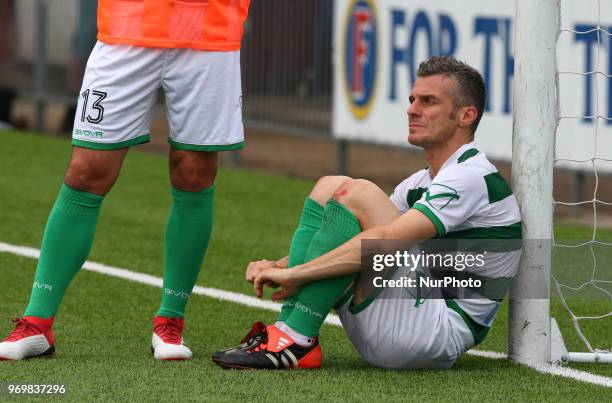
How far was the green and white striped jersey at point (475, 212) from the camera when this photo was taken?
4.32m

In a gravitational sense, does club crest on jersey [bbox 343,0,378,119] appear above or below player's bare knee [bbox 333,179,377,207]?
above

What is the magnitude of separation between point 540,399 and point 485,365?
51cm

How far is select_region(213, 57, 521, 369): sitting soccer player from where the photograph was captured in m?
4.30

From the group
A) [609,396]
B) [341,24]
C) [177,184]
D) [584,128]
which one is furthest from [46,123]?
[609,396]

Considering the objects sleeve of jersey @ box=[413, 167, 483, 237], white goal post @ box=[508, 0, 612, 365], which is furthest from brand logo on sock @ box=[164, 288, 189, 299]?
white goal post @ box=[508, 0, 612, 365]

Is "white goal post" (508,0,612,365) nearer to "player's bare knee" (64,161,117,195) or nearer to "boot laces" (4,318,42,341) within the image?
"player's bare knee" (64,161,117,195)

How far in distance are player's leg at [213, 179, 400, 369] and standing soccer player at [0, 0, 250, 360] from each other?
30 cm

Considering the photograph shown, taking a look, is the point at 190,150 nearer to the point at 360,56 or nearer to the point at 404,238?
the point at 404,238

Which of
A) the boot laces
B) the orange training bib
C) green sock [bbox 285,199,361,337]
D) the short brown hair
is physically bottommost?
the boot laces

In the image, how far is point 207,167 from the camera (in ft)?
15.5

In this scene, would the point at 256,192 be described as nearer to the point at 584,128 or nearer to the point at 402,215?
Answer: the point at 584,128

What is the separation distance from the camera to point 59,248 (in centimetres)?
456

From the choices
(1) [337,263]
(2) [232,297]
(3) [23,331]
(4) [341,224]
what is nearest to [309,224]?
(4) [341,224]

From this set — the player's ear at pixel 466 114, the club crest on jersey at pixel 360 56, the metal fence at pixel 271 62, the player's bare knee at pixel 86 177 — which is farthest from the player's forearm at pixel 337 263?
the metal fence at pixel 271 62
